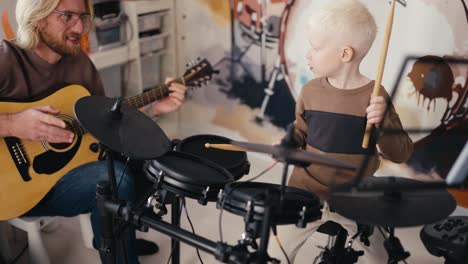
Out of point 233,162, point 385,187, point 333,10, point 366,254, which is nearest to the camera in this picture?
point 385,187

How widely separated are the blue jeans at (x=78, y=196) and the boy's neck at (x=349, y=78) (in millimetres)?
793

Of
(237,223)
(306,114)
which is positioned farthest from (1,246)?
(306,114)

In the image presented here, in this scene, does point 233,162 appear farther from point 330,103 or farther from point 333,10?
A: point 333,10

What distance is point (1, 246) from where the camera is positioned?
1.84m

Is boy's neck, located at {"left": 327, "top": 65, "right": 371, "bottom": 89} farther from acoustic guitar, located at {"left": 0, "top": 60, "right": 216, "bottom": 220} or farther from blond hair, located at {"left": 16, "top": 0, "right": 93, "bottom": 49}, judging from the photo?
blond hair, located at {"left": 16, "top": 0, "right": 93, "bottom": 49}

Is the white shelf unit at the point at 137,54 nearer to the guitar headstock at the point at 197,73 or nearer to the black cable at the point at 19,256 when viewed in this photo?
the guitar headstock at the point at 197,73

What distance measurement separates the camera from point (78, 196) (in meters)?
1.69

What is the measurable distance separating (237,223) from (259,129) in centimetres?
68

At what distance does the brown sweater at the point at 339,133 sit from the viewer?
1.45 meters

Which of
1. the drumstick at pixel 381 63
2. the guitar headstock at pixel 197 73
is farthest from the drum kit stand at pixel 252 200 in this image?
the guitar headstock at pixel 197 73

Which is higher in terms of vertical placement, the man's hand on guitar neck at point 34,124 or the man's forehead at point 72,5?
the man's forehead at point 72,5

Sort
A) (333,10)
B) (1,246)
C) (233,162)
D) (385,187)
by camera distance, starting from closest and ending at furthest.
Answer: (385,187), (333,10), (233,162), (1,246)

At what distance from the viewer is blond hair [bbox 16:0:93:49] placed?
1651 millimetres

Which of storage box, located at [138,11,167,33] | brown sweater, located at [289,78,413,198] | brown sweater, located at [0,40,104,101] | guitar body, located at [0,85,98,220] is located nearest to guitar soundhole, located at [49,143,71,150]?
guitar body, located at [0,85,98,220]
